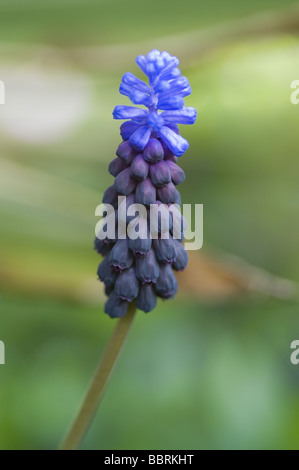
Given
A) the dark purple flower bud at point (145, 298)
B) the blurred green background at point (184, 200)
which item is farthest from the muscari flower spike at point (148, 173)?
the blurred green background at point (184, 200)

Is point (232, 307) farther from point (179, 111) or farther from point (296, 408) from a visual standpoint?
point (179, 111)

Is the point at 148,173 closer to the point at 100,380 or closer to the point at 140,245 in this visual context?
the point at 140,245

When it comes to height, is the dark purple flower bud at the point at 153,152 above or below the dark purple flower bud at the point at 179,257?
above

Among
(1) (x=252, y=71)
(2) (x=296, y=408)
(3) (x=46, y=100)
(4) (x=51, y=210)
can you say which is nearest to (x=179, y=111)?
(4) (x=51, y=210)

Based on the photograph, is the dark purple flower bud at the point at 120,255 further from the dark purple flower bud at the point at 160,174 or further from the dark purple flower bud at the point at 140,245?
the dark purple flower bud at the point at 160,174

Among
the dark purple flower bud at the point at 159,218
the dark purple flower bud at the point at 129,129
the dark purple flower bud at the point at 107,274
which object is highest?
the dark purple flower bud at the point at 129,129

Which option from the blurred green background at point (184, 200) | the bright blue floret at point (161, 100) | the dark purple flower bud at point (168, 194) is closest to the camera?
the bright blue floret at point (161, 100)

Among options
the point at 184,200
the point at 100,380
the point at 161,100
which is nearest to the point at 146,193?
the point at 161,100
